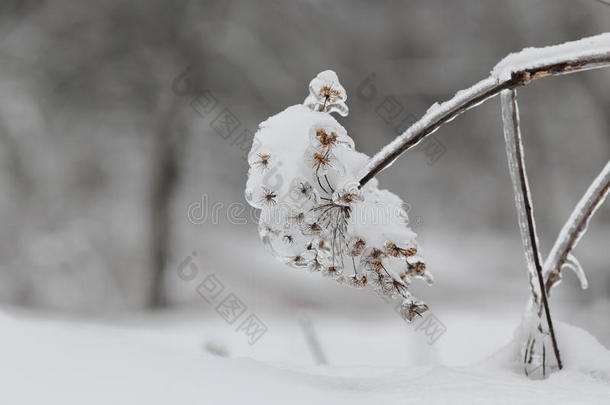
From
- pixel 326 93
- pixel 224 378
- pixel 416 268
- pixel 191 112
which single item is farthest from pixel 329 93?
pixel 191 112

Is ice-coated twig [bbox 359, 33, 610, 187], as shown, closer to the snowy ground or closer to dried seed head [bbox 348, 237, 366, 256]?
dried seed head [bbox 348, 237, 366, 256]

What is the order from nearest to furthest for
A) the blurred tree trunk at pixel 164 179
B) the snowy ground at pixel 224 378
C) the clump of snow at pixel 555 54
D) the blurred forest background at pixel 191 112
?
the snowy ground at pixel 224 378 < the clump of snow at pixel 555 54 < the blurred forest background at pixel 191 112 < the blurred tree trunk at pixel 164 179

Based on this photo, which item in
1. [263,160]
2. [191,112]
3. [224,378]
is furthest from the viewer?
[191,112]

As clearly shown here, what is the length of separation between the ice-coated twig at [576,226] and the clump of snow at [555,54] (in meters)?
0.19

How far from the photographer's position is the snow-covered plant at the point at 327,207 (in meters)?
0.72

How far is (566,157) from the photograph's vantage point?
6.98m

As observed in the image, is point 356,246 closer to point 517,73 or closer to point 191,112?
point 517,73

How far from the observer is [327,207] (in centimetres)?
74

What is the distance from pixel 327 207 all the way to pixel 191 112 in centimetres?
546

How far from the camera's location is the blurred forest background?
5.74 m

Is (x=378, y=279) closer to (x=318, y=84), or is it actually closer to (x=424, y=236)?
(x=318, y=84)

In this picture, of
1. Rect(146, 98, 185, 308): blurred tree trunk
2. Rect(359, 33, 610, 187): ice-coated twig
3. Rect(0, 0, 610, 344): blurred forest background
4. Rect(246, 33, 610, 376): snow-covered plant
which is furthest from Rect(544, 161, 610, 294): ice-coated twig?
Rect(146, 98, 185, 308): blurred tree trunk

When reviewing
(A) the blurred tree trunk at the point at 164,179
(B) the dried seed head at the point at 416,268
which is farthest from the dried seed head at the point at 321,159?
(A) the blurred tree trunk at the point at 164,179

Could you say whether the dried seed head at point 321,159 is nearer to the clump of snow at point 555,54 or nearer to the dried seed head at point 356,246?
the dried seed head at point 356,246
